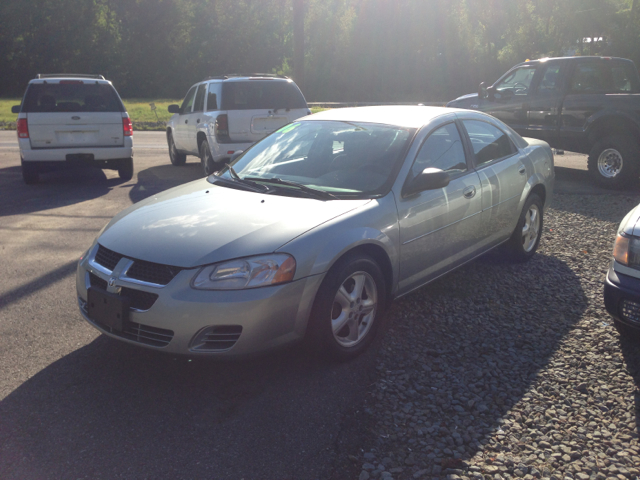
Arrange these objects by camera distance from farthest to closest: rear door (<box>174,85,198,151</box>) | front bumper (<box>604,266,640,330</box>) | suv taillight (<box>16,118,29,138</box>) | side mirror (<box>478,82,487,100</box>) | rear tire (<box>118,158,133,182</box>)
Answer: side mirror (<box>478,82,487,100</box>) < rear door (<box>174,85,198,151</box>) < rear tire (<box>118,158,133,182</box>) < suv taillight (<box>16,118,29,138</box>) < front bumper (<box>604,266,640,330</box>)

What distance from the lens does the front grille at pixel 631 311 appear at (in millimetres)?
3572

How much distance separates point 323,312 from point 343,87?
1737 inches

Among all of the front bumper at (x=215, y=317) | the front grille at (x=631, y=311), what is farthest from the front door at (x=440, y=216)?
the front grille at (x=631, y=311)

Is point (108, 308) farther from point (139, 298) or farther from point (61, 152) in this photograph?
point (61, 152)

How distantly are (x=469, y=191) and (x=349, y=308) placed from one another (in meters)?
1.63

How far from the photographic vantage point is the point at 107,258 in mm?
3604

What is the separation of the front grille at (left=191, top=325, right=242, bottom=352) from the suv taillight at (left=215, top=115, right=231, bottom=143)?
6.89 m

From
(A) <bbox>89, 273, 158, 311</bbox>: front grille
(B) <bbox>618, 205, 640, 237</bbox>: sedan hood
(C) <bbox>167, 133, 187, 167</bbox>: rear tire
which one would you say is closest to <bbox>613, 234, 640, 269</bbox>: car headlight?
(B) <bbox>618, 205, 640, 237</bbox>: sedan hood

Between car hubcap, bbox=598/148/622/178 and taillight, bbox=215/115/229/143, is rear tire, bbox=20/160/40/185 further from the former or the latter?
car hubcap, bbox=598/148/622/178

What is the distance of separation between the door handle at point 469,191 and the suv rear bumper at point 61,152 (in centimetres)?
713

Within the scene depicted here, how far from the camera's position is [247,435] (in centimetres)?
299

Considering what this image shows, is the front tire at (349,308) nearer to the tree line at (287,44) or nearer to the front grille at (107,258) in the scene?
the front grille at (107,258)

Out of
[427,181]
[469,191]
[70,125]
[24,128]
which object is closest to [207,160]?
[70,125]

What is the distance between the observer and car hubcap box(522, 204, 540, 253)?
18.9ft
